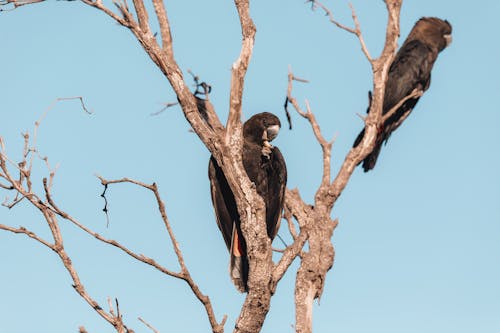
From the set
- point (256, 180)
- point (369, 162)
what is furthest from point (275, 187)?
point (369, 162)

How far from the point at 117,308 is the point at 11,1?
2.03 metres

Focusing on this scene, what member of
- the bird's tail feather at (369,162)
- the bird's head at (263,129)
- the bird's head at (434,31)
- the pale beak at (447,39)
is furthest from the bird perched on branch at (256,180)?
the pale beak at (447,39)

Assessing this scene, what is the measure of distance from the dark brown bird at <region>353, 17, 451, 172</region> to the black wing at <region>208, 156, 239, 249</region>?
1678 mm

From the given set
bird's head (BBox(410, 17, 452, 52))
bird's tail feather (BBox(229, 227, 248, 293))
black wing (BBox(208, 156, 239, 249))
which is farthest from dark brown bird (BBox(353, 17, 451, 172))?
bird's tail feather (BBox(229, 227, 248, 293))

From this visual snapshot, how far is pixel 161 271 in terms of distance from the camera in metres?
4.32

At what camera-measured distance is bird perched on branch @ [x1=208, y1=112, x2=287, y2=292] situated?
5934mm

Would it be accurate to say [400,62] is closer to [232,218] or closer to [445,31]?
[445,31]

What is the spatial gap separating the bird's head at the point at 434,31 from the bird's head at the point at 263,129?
3.02m

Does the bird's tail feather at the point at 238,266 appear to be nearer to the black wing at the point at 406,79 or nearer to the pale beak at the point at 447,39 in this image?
the black wing at the point at 406,79

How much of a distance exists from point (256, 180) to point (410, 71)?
2.71m

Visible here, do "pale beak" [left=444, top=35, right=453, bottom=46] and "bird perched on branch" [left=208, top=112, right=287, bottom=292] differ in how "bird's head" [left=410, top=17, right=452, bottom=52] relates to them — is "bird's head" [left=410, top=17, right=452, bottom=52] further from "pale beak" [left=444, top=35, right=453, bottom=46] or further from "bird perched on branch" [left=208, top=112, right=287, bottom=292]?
"bird perched on branch" [left=208, top=112, right=287, bottom=292]

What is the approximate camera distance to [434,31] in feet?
28.8

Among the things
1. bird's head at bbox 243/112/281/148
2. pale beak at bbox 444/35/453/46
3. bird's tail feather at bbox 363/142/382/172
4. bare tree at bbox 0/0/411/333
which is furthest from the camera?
pale beak at bbox 444/35/453/46

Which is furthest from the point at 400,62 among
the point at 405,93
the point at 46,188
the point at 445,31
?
the point at 46,188
